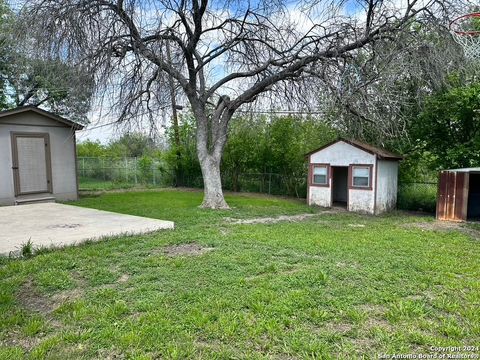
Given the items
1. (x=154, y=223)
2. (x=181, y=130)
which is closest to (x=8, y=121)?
(x=154, y=223)

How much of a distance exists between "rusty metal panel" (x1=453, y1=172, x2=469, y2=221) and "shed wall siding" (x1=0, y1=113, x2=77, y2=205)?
37.4 feet

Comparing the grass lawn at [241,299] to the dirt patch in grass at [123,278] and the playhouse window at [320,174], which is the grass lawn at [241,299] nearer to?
the dirt patch in grass at [123,278]

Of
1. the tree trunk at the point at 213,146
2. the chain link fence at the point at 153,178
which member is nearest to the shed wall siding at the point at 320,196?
the chain link fence at the point at 153,178

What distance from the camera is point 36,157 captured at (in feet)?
34.1

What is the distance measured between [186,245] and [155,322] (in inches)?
100.0

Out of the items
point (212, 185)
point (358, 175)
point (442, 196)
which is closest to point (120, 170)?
point (212, 185)

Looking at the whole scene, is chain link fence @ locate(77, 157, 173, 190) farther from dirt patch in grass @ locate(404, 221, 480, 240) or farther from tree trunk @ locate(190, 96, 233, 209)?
dirt patch in grass @ locate(404, 221, 480, 240)

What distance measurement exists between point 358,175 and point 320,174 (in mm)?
1288

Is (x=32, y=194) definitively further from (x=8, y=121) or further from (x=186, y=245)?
(x=186, y=245)

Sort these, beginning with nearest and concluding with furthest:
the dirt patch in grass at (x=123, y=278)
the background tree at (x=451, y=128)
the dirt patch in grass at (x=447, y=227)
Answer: the dirt patch in grass at (x=123, y=278)
the dirt patch in grass at (x=447, y=227)
the background tree at (x=451, y=128)

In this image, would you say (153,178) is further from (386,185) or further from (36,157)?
(386,185)

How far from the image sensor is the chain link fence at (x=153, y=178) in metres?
14.0

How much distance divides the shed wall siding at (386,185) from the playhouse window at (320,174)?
5.37 ft

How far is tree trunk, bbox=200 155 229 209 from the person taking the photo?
31.4 ft
